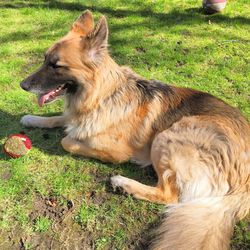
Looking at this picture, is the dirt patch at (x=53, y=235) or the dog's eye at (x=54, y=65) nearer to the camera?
the dirt patch at (x=53, y=235)

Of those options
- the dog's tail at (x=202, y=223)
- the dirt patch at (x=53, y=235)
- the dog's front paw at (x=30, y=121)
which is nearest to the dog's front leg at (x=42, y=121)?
the dog's front paw at (x=30, y=121)

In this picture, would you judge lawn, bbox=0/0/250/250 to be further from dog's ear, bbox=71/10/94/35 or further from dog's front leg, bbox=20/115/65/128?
dog's ear, bbox=71/10/94/35

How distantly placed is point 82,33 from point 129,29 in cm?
313

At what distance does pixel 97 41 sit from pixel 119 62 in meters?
Result: 2.42

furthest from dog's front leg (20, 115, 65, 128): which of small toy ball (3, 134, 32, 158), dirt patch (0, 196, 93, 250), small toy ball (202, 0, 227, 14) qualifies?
small toy ball (202, 0, 227, 14)

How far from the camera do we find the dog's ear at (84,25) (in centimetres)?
438

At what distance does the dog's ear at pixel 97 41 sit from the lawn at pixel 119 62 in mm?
1307

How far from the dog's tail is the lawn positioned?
0.28m

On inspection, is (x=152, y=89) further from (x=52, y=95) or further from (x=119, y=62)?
(x=119, y=62)

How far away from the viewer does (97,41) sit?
3943 millimetres

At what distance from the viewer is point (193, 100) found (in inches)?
169

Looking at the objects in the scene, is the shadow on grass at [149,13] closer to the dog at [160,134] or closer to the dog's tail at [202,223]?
the dog at [160,134]

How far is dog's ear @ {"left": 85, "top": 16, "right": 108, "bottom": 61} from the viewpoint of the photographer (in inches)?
153

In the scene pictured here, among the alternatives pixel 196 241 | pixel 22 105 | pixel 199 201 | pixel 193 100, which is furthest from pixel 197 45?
pixel 196 241
